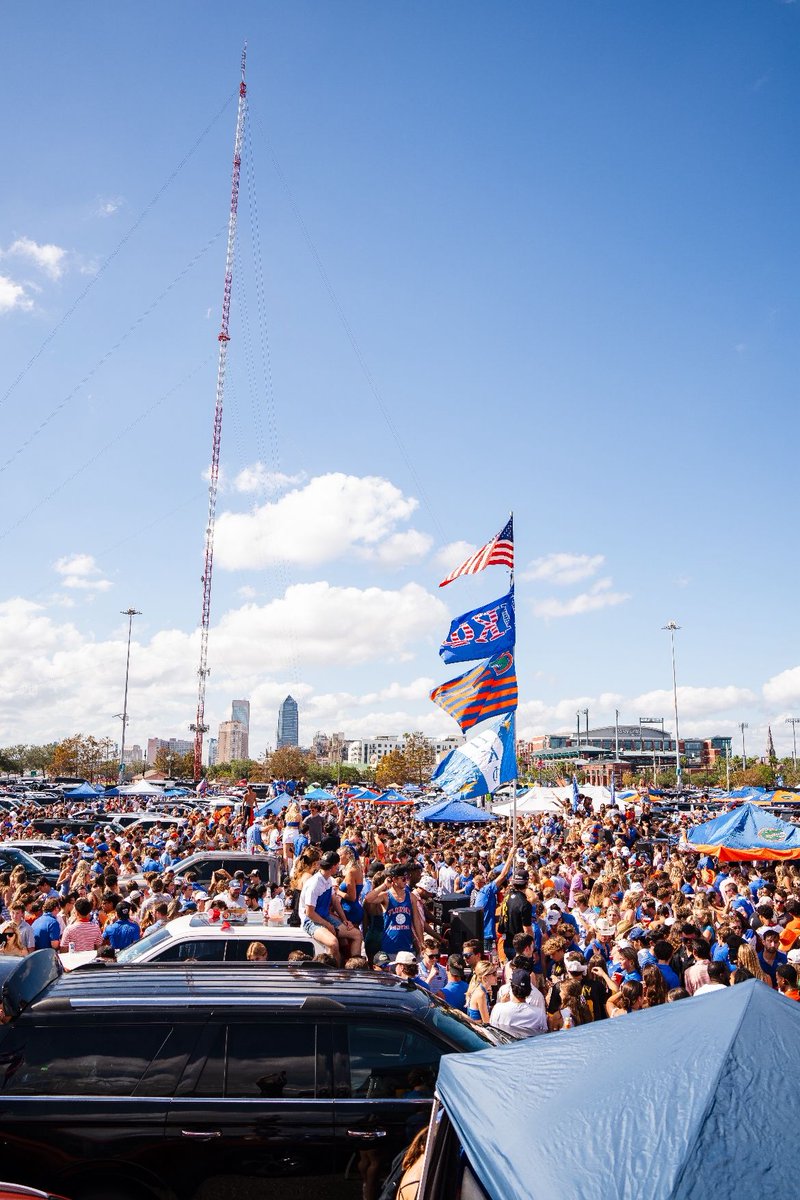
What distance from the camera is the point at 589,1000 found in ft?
26.0

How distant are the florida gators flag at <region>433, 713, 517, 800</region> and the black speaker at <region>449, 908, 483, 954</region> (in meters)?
2.66

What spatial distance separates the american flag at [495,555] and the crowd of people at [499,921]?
5720mm

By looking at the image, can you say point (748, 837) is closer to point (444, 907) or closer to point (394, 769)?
point (444, 907)

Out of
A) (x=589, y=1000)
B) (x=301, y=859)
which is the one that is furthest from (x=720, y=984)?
(x=301, y=859)

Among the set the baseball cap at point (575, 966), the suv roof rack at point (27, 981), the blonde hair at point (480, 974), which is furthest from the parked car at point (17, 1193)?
the baseball cap at point (575, 966)

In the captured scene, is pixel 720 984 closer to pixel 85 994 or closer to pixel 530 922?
pixel 530 922

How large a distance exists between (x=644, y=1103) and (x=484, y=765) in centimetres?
1239

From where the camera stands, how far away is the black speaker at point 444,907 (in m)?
14.4

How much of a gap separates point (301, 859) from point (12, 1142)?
21.4 ft

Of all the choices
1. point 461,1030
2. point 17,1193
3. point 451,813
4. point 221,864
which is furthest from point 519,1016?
point 451,813

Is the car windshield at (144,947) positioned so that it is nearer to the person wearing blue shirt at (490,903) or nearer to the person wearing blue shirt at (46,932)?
the person wearing blue shirt at (46,932)

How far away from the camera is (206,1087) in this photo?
474cm

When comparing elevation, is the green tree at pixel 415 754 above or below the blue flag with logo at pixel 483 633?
below

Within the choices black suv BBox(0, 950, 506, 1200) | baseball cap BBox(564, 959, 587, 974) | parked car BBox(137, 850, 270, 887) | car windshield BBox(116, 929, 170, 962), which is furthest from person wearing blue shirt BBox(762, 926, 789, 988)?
parked car BBox(137, 850, 270, 887)
